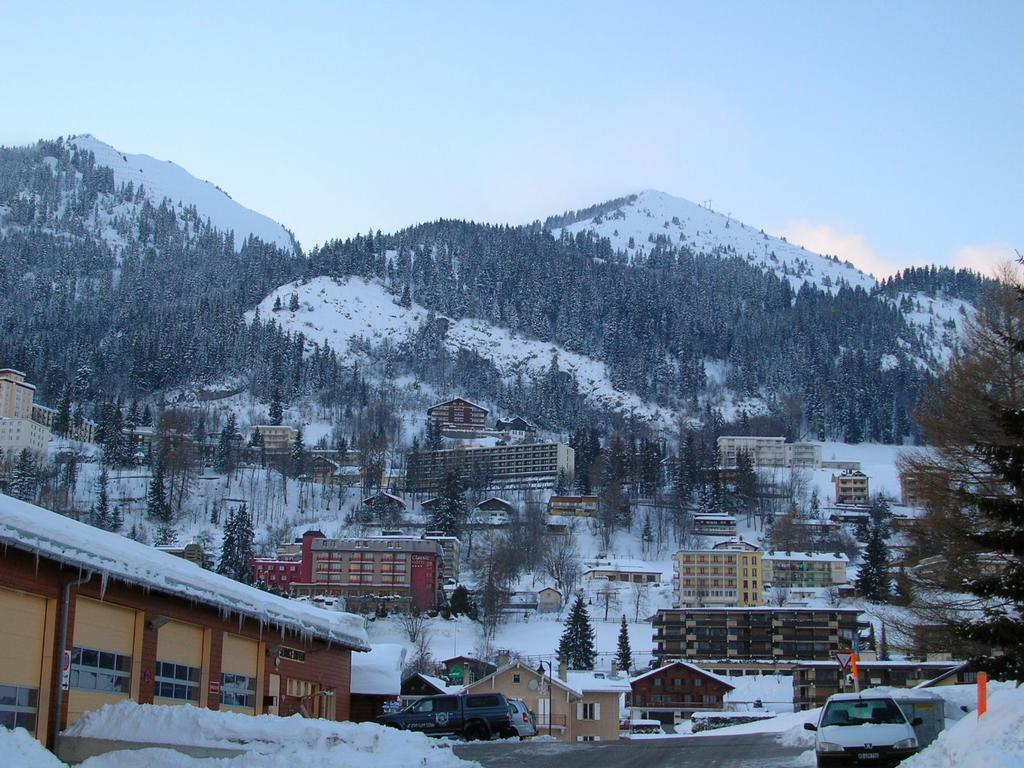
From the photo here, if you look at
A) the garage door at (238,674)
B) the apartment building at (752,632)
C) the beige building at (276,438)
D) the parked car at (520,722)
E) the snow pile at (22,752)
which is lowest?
the apartment building at (752,632)

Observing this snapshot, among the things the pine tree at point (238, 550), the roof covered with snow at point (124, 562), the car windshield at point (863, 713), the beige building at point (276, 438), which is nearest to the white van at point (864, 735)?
the car windshield at point (863, 713)

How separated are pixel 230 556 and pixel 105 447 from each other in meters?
54.6

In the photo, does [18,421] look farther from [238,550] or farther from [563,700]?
[563,700]

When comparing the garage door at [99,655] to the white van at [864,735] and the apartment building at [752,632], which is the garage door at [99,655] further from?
the apartment building at [752,632]

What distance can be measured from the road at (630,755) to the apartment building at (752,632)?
3208 inches

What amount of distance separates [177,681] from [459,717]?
10.5 meters

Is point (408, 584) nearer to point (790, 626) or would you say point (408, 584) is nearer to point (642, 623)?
point (642, 623)

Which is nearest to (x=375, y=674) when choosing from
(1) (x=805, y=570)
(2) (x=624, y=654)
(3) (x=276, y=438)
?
(2) (x=624, y=654)

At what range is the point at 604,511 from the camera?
16612cm

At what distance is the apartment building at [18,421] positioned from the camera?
170500mm

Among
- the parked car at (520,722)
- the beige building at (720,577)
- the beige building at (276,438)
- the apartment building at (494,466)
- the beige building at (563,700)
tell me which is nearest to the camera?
→ the parked car at (520,722)

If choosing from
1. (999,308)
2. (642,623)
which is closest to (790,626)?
(642,623)

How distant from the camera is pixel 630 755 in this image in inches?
950

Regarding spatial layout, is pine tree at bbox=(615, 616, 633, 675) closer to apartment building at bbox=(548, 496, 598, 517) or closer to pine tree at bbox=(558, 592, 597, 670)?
pine tree at bbox=(558, 592, 597, 670)
